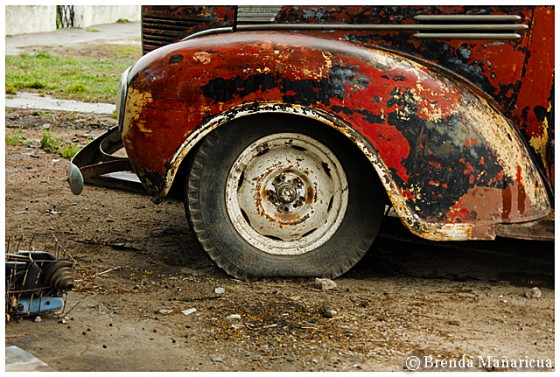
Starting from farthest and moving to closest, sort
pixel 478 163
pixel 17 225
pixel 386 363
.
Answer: pixel 17 225
pixel 478 163
pixel 386 363

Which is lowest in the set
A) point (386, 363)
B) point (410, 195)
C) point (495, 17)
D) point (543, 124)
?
point (386, 363)

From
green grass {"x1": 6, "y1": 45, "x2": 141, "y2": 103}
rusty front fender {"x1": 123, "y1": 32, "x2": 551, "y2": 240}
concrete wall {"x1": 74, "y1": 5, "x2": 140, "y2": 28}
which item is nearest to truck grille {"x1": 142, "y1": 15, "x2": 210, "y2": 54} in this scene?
rusty front fender {"x1": 123, "y1": 32, "x2": 551, "y2": 240}

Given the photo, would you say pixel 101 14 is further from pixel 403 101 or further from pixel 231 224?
pixel 403 101

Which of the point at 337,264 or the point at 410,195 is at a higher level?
the point at 410,195

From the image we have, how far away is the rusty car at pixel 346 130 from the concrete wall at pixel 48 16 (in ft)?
50.0

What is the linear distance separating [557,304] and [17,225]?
3.38 meters

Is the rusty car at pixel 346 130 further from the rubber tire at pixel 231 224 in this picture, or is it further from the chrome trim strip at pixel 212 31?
the chrome trim strip at pixel 212 31

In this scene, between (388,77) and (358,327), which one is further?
(388,77)

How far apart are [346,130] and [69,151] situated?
13.4ft

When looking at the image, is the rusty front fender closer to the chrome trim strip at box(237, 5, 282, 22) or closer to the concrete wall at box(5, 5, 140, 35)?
the chrome trim strip at box(237, 5, 282, 22)

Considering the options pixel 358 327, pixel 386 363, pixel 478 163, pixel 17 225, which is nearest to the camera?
pixel 386 363

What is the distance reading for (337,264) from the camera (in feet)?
16.1

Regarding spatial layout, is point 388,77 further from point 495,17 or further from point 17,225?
point 17,225

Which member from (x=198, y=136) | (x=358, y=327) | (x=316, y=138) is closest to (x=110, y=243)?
(x=198, y=136)
